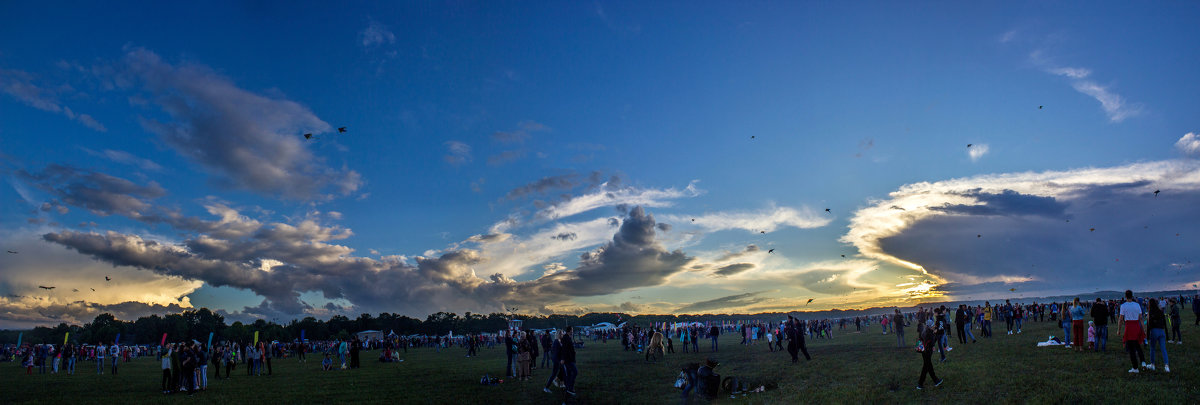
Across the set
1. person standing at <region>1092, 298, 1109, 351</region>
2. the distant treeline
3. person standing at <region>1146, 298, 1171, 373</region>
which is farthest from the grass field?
the distant treeline

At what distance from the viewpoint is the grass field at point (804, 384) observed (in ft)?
44.3

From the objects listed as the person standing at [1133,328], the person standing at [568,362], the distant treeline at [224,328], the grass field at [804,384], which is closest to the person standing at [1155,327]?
the person standing at [1133,328]

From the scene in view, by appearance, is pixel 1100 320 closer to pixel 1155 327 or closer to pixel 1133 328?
pixel 1155 327

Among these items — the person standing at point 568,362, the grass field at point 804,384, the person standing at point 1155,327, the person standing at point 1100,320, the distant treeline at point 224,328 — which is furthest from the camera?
the distant treeline at point 224,328

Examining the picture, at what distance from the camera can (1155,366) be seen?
1459 cm

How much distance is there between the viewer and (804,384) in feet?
62.1

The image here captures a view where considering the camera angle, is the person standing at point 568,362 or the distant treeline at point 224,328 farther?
the distant treeline at point 224,328

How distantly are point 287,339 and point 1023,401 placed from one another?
135 metres

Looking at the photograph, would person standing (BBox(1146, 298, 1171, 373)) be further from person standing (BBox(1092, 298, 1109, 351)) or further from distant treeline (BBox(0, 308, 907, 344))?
distant treeline (BBox(0, 308, 907, 344))

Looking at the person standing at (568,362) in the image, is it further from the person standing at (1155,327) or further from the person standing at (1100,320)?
the person standing at (1100,320)

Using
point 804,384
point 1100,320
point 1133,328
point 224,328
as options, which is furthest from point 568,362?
point 224,328

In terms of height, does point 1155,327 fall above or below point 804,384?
above

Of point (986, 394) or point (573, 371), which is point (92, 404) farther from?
point (986, 394)

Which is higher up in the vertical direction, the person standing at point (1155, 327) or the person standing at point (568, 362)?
the person standing at point (1155, 327)
